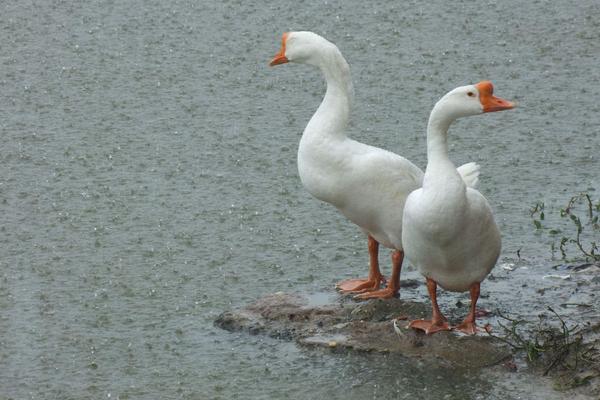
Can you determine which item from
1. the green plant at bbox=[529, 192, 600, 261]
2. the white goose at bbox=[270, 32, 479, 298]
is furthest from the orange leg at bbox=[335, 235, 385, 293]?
the green plant at bbox=[529, 192, 600, 261]

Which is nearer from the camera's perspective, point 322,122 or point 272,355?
point 272,355

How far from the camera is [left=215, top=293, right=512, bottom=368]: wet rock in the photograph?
5.73 meters

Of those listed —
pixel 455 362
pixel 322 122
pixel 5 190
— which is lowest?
pixel 455 362

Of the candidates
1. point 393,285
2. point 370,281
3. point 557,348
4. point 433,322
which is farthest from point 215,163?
point 557,348

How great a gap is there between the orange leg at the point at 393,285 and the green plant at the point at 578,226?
949 millimetres

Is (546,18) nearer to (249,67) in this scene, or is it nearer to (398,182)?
(249,67)

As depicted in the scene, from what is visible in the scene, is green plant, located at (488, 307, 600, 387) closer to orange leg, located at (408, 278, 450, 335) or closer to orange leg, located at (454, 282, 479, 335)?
orange leg, located at (454, 282, 479, 335)

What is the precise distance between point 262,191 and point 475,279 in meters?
2.26

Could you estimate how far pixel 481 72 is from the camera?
31.1 ft

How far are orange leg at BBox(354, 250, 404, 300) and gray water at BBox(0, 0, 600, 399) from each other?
332 millimetres

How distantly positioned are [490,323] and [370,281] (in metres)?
0.76

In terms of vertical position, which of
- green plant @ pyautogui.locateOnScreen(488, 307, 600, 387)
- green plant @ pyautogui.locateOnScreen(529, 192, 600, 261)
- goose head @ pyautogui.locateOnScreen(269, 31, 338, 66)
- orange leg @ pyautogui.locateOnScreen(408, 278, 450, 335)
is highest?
goose head @ pyautogui.locateOnScreen(269, 31, 338, 66)

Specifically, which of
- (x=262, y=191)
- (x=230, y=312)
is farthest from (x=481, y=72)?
(x=230, y=312)

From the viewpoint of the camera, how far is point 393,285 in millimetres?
6422
